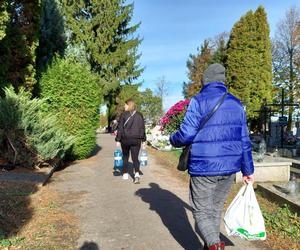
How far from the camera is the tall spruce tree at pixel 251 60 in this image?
1469 inches

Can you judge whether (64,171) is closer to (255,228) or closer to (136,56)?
(255,228)

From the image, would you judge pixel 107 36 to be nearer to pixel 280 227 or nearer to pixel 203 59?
pixel 203 59

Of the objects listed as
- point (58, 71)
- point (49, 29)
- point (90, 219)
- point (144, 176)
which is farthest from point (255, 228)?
point (49, 29)

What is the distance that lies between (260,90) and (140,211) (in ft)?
104

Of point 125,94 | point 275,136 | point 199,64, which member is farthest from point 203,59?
point 275,136

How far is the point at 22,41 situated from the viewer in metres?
13.3

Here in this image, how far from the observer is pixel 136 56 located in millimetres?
45094

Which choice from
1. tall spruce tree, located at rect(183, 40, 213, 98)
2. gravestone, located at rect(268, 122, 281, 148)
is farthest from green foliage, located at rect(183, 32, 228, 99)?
gravestone, located at rect(268, 122, 281, 148)

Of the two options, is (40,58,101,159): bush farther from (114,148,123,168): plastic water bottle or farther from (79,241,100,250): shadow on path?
(79,241,100,250): shadow on path

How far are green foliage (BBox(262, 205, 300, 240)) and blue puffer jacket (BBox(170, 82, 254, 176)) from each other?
6.76 feet

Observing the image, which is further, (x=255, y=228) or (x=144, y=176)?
(x=144, y=176)

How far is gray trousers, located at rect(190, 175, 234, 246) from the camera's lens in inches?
176

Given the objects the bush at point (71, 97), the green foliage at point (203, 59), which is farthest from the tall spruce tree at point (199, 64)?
the bush at point (71, 97)

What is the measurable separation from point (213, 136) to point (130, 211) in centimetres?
322
